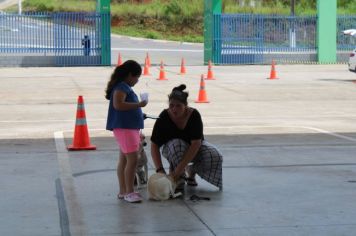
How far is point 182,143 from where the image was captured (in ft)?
28.7

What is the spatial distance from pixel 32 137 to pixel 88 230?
620 cm

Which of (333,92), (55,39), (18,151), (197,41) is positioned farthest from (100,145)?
(197,41)

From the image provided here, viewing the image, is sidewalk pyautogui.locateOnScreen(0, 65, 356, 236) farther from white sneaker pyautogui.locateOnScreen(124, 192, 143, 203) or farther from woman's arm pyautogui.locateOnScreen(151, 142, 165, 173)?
woman's arm pyautogui.locateOnScreen(151, 142, 165, 173)

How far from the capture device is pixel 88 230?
7305 mm

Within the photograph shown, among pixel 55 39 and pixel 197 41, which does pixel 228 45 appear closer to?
pixel 55 39

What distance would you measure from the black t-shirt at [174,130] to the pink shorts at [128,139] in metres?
0.45

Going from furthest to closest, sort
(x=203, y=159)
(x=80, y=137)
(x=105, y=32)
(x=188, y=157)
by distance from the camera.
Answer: (x=105, y=32)
(x=80, y=137)
(x=203, y=159)
(x=188, y=157)

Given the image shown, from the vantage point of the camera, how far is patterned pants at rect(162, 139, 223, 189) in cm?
873

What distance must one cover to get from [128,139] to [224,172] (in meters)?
2.08

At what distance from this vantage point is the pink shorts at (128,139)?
8.41 meters

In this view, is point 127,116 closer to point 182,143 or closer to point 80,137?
point 182,143

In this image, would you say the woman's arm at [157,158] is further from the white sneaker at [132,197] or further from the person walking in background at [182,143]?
the white sneaker at [132,197]

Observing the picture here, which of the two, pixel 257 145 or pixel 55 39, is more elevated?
pixel 55 39

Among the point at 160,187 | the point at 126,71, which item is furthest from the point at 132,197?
the point at 126,71
